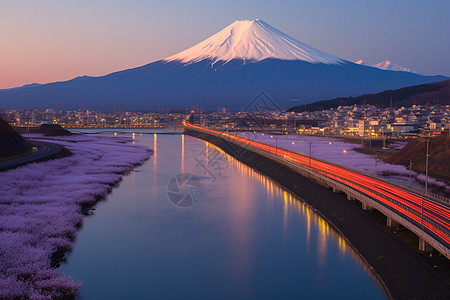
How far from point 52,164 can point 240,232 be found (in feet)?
116

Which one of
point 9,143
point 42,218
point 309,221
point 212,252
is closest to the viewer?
point 212,252

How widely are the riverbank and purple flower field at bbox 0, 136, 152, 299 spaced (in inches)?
590

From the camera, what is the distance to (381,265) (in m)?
23.0

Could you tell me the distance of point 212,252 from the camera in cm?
2706

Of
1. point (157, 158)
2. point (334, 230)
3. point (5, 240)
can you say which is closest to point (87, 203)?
point (5, 240)

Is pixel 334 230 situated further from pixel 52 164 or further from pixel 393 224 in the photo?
pixel 52 164

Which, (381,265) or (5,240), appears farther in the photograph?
(5,240)

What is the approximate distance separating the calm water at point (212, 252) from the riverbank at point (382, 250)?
0.82 meters

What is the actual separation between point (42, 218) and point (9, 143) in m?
Result: 37.2

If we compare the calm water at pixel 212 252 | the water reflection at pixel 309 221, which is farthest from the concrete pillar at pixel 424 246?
the calm water at pixel 212 252

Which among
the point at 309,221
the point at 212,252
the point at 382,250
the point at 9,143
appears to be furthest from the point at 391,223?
the point at 9,143

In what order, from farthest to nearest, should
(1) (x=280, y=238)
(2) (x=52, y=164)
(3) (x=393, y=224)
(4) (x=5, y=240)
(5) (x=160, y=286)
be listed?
1. (2) (x=52, y=164)
2. (1) (x=280, y=238)
3. (3) (x=393, y=224)
4. (4) (x=5, y=240)
5. (5) (x=160, y=286)

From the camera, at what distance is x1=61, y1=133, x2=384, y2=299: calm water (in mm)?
21734

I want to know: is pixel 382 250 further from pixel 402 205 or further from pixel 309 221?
pixel 309 221
